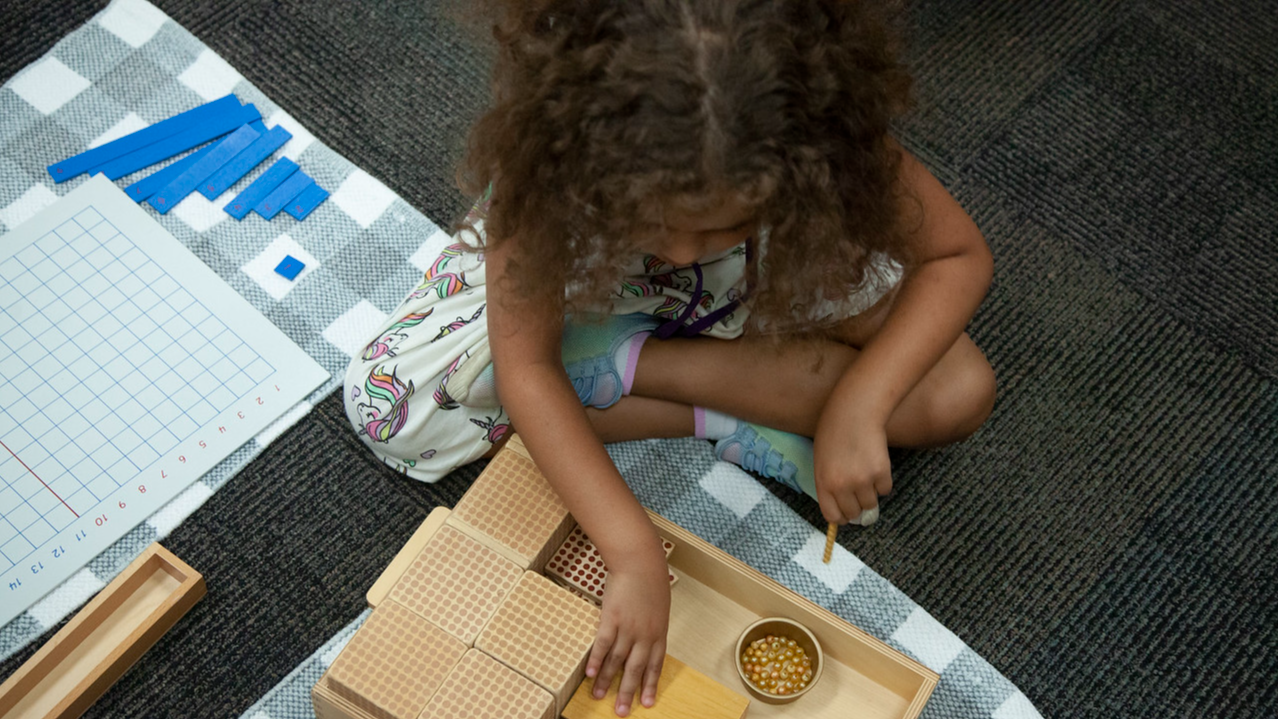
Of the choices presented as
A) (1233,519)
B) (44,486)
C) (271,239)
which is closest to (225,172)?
(271,239)

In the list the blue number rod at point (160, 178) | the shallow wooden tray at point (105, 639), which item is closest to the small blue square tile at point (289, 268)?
the blue number rod at point (160, 178)

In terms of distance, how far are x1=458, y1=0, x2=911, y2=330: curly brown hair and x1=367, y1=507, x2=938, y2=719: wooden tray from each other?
0.72ft

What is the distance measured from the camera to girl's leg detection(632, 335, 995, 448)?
930 millimetres

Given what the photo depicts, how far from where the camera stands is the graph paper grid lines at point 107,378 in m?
0.95

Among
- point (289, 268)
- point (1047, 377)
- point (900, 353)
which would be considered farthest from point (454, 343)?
point (1047, 377)

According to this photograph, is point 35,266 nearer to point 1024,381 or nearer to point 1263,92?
point 1024,381

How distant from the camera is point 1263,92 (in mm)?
1278

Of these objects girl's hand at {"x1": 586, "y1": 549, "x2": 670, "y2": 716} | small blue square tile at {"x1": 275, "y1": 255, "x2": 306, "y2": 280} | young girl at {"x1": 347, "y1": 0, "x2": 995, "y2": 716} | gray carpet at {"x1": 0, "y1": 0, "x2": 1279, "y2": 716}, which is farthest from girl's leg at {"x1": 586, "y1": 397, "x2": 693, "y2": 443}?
small blue square tile at {"x1": 275, "y1": 255, "x2": 306, "y2": 280}

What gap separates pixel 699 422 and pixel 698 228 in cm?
39

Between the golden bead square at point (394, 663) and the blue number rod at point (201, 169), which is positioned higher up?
the golden bead square at point (394, 663)

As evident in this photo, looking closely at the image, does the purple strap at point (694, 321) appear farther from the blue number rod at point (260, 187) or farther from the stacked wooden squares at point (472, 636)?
the blue number rod at point (260, 187)

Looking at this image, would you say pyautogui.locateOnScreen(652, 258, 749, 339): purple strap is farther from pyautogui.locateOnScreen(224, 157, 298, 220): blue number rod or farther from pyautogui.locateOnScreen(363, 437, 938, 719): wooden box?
pyautogui.locateOnScreen(224, 157, 298, 220): blue number rod

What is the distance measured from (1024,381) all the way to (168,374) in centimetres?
81

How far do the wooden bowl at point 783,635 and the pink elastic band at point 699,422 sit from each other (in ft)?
0.72
